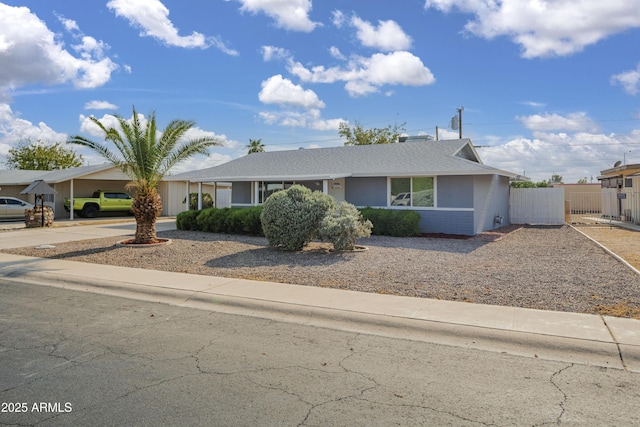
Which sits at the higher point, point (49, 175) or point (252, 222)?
point (49, 175)

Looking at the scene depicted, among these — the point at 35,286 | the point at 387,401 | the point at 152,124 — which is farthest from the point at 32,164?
the point at 387,401

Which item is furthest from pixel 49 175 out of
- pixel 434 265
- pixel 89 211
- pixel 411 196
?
pixel 434 265

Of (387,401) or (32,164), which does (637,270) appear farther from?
(32,164)

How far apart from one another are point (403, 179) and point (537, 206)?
899 cm

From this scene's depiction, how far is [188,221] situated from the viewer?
66.4 feet

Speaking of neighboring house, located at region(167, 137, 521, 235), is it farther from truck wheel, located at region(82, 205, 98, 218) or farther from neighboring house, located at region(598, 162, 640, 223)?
truck wheel, located at region(82, 205, 98, 218)

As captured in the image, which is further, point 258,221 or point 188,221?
point 188,221

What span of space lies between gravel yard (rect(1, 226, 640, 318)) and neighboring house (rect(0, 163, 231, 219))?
52.8 ft

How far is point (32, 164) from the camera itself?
182ft

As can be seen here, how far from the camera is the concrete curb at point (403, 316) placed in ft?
17.7

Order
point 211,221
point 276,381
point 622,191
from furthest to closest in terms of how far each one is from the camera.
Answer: point 622,191 → point 211,221 → point 276,381

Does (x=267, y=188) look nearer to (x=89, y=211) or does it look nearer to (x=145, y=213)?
(x=145, y=213)

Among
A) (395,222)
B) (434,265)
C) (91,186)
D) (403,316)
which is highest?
(91,186)

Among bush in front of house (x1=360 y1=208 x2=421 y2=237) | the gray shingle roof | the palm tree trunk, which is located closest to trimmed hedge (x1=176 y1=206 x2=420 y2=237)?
bush in front of house (x1=360 y1=208 x2=421 y2=237)
